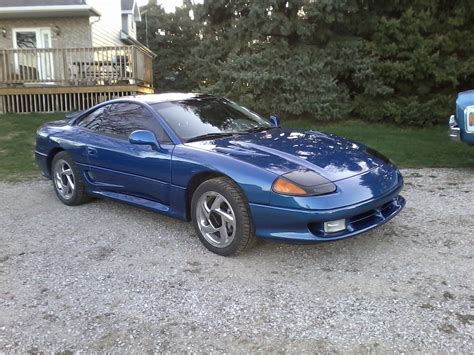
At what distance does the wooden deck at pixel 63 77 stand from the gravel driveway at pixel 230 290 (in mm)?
9897

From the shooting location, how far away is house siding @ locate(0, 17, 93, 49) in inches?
677

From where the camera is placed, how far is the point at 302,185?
143 inches

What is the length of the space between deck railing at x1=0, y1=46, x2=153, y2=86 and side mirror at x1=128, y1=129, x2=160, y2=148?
1040 centimetres

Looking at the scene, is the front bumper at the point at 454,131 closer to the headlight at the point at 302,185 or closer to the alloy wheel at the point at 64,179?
the headlight at the point at 302,185

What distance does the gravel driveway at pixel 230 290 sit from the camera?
281cm

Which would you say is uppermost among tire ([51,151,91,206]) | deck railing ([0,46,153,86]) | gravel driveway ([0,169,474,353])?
deck railing ([0,46,153,86])

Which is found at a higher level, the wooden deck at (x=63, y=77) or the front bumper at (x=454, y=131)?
the wooden deck at (x=63, y=77)

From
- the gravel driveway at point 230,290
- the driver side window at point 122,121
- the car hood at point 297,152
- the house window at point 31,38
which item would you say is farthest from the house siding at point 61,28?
the car hood at point 297,152

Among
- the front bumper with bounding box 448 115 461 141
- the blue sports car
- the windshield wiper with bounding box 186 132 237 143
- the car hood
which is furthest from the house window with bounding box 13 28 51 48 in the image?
the car hood

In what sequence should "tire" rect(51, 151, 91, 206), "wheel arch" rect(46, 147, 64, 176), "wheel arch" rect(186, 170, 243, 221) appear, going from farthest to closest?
"wheel arch" rect(46, 147, 64, 176) < "tire" rect(51, 151, 91, 206) < "wheel arch" rect(186, 170, 243, 221)

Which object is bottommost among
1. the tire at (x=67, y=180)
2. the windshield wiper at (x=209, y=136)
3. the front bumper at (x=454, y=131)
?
the tire at (x=67, y=180)

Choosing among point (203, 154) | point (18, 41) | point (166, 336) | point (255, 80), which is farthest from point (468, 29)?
point (18, 41)

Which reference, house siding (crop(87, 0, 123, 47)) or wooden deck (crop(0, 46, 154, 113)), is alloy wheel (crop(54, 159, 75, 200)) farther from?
house siding (crop(87, 0, 123, 47))

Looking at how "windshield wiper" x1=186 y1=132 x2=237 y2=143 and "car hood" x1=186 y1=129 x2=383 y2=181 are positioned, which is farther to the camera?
"windshield wiper" x1=186 y1=132 x2=237 y2=143
